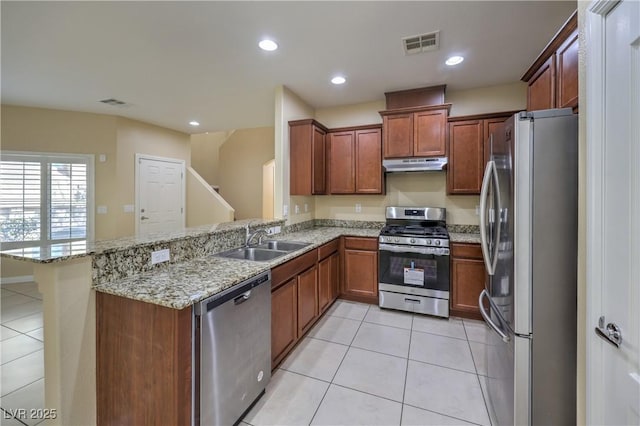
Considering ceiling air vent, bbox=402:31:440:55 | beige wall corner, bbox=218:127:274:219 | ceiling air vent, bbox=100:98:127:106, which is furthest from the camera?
beige wall corner, bbox=218:127:274:219

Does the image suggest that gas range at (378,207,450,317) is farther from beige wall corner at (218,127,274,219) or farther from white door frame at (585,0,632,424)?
beige wall corner at (218,127,274,219)

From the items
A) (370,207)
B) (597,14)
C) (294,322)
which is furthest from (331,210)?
(597,14)

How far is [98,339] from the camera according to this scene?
1.50 meters

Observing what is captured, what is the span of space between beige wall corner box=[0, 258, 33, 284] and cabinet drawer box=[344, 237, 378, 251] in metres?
5.06

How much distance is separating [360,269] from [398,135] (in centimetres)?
180

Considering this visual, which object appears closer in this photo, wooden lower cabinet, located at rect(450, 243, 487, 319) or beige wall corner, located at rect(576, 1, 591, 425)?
beige wall corner, located at rect(576, 1, 591, 425)

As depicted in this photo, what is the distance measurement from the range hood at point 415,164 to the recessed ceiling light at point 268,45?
1854 mm

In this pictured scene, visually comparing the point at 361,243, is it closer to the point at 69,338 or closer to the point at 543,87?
the point at 543,87

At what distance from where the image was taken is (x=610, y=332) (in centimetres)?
93

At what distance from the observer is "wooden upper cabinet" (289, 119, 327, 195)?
3.47 meters

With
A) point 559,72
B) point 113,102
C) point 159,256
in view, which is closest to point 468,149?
point 559,72

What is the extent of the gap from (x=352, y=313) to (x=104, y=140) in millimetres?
4987

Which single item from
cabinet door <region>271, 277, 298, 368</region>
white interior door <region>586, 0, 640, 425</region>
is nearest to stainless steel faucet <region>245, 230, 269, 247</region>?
cabinet door <region>271, 277, 298, 368</region>

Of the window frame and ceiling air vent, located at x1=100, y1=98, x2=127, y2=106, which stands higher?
ceiling air vent, located at x1=100, y1=98, x2=127, y2=106
